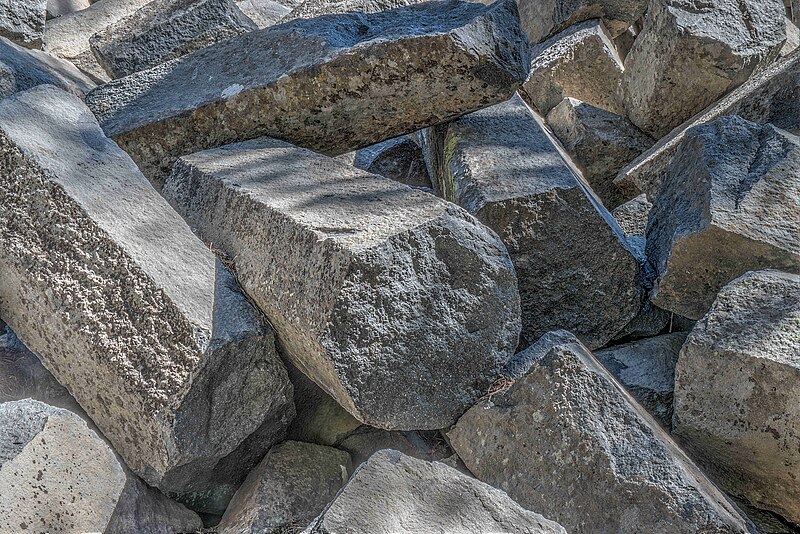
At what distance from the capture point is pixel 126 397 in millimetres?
1875

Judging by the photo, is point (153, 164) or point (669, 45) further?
point (669, 45)

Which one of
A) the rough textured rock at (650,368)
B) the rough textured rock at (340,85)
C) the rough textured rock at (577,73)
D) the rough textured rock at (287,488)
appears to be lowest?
the rough textured rock at (650,368)

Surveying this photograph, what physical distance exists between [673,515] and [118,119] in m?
2.03

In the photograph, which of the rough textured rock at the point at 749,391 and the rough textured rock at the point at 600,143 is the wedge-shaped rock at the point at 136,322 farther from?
the rough textured rock at the point at 600,143

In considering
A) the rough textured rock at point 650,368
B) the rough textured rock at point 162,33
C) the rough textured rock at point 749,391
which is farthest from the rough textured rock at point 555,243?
the rough textured rock at point 162,33

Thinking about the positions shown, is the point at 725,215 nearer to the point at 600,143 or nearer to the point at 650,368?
the point at 650,368

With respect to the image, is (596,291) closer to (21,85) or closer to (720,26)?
(720,26)

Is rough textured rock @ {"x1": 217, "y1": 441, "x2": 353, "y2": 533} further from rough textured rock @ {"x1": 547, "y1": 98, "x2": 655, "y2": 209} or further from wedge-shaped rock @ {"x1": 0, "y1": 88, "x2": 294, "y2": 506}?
rough textured rock @ {"x1": 547, "y1": 98, "x2": 655, "y2": 209}

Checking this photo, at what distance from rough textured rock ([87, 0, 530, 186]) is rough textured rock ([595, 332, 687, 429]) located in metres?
0.88

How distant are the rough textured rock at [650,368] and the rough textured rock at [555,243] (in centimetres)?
9

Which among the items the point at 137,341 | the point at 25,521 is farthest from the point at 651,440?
the point at 25,521

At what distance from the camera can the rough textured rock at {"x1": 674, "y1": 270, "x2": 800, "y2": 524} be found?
5.94 ft

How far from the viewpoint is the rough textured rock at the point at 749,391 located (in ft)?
5.94

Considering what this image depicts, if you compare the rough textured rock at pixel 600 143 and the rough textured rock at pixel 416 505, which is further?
the rough textured rock at pixel 600 143
